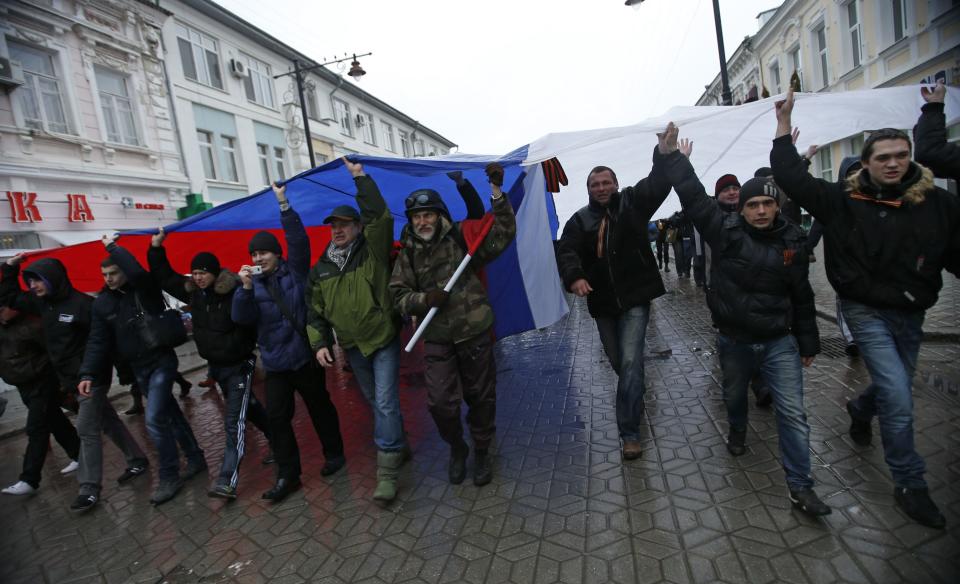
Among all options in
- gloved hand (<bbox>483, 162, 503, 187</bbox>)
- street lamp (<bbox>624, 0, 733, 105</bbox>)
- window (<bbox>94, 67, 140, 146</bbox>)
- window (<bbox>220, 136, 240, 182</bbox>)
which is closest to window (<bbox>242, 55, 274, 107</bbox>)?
window (<bbox>220, 136, 240, 182</bbox>)

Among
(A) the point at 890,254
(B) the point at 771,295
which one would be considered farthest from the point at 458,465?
(A) the point at 890,254

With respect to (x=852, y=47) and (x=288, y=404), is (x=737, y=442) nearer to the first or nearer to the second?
(x=288, y=404)

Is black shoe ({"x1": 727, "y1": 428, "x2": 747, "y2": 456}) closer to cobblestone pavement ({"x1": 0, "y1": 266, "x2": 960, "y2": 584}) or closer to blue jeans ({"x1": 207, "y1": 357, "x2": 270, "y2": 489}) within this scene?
cobblestone pavement ({"x1": 0, "y1": 266, "x2": 960, "y2": 584})

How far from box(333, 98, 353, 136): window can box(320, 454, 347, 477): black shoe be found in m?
24.2

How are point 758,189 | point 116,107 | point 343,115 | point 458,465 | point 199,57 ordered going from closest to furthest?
point 758,189
point 458,465
point 116,107
point 199,57
point 343,115

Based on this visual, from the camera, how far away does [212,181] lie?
1628 cm

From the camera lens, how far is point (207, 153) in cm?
1672

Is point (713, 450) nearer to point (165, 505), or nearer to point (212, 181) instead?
point (165, 505)

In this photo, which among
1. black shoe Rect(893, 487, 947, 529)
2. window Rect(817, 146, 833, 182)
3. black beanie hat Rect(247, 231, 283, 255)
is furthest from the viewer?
window Rect(817, 146, 833, 182)

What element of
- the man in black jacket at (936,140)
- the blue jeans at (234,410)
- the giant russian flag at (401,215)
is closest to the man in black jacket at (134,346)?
the blue jeans at (234,410)

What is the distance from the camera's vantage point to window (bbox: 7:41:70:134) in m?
Result: 10.8

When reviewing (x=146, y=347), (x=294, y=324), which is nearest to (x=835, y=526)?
(x=294, y=324)

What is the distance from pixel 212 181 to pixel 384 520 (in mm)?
16562

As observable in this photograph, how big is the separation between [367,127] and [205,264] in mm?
27199
